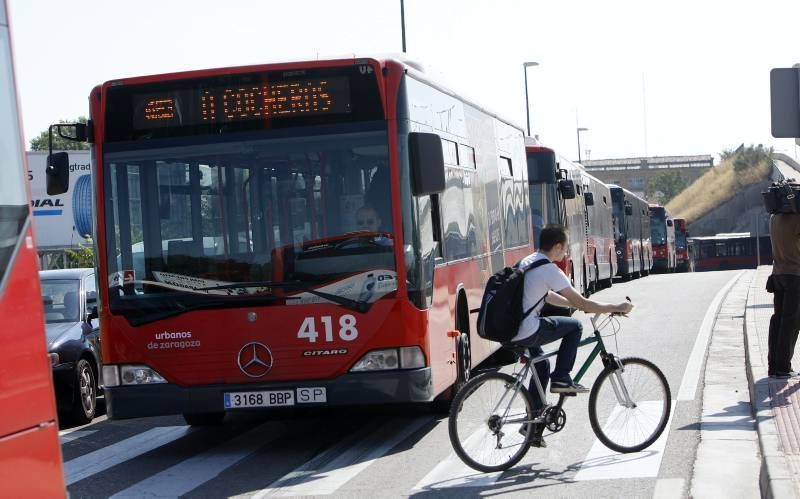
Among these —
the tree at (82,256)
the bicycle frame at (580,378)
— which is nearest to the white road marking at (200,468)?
the bicycle frame at (580,378)

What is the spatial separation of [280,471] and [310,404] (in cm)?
58

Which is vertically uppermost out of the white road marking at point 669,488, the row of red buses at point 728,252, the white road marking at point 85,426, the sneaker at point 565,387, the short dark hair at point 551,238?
the short dark hair at point 551,238

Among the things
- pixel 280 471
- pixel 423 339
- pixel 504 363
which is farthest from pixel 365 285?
pixel 504 363

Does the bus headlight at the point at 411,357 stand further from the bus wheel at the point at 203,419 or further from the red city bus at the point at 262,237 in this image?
the bus wheel at the point at 203,419

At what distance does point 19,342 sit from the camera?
5.00 meters

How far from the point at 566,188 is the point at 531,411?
19175 millimetres

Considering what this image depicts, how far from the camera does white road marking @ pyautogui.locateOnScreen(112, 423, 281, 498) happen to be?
9441 millimetres

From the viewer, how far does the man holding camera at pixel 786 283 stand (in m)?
12.4

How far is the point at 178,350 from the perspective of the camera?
1046 cm

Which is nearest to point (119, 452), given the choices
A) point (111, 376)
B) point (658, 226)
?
point (111, 376)

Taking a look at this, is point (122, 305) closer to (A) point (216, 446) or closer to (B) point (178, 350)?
(B) point (178, 350)

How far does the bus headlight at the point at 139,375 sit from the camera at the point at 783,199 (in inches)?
216

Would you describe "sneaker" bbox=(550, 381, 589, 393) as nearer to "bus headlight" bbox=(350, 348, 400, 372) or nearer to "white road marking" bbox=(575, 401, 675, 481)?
"white road marking" bbox=(575, 401, 675, 481)

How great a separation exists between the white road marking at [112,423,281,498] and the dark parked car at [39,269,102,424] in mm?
2429
